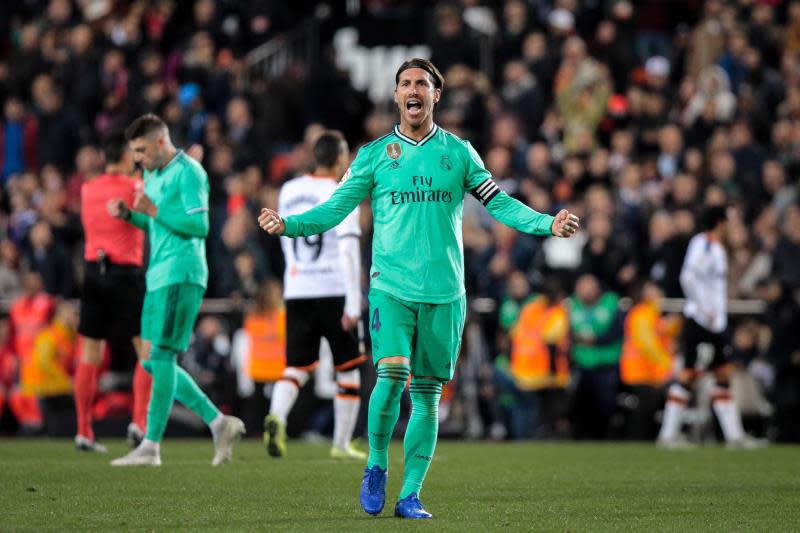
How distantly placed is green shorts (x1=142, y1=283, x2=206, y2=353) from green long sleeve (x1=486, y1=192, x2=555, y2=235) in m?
3.45

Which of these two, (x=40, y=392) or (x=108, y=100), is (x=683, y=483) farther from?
(x=108, y=100)

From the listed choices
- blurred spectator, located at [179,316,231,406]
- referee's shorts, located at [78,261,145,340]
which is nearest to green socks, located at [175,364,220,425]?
referee's shorts, located at [78,261,145,340]

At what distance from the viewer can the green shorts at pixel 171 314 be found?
11023mm

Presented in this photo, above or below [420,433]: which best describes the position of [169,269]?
above

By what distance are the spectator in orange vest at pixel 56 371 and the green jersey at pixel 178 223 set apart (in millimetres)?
7425

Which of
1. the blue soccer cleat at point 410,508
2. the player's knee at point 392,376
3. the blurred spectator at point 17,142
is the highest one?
the blurred spectator at point 17,142

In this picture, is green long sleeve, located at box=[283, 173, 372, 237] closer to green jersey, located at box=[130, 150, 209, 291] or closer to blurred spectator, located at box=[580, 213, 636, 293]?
green jersey, located at box=[130, 150, 209, 291]

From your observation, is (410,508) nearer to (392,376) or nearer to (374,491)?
(374,491)

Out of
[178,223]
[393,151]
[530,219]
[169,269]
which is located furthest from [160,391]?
[530,219]

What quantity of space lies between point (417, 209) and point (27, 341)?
1141 centimetres

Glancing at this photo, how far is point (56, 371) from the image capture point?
18234 mm

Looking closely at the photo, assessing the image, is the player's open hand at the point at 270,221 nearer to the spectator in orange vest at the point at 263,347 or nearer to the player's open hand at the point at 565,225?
the player's open hand at the point at 565,225

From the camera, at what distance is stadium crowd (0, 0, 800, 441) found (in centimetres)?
1792

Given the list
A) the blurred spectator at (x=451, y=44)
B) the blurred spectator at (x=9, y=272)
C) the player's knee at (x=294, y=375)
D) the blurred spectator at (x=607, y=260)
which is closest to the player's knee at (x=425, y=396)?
the player's knee at (x=294, y=375)
